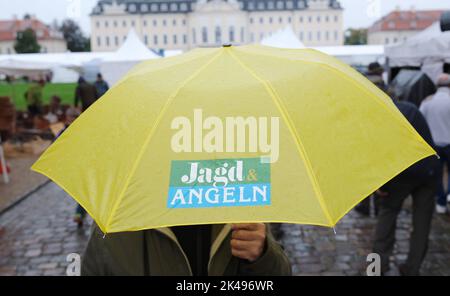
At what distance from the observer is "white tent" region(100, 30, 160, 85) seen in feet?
42.4

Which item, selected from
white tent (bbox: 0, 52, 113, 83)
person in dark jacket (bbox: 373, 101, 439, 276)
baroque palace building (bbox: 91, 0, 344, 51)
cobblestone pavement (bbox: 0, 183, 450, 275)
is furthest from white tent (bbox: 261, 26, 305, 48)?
baroque palace building (bbox: 91, 0, 344, 51)

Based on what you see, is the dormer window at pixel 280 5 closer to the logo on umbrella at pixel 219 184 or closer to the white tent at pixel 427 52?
the white tent at pixel 427 52

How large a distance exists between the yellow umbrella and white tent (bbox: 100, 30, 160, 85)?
11237mm

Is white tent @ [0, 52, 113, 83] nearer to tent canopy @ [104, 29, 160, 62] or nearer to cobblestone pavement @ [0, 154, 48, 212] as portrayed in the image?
tent canopy @ [104, 29, 160, 62]

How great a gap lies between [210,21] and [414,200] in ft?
362

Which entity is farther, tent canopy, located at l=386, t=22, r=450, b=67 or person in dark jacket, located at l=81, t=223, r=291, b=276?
tent canopy, located at l=386, t=22, r=450, b=67

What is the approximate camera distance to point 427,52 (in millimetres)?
9000

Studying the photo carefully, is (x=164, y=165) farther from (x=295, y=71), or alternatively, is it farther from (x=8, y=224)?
(x=8, y=224)

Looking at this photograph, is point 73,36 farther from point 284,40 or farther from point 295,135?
point 295,135

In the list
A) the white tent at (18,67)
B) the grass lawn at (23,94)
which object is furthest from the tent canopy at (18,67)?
the grass lawn at (23,94)

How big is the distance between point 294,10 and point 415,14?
93.2 ft

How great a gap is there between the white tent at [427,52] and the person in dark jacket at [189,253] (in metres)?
7.82

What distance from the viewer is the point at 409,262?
4.52 m

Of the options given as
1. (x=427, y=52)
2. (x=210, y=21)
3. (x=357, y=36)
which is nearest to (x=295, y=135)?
(x=427, y=52)
